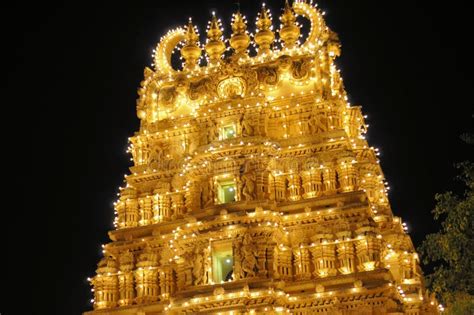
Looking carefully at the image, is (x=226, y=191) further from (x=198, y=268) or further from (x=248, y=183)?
(x=198, y=268)

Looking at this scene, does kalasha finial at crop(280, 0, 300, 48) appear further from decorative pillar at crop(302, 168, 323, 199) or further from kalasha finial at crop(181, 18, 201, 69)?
decorative pillar at crop(302, 168, 323, 199)

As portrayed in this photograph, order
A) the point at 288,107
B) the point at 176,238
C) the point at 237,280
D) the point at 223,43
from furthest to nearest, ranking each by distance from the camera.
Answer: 1. the point at 223,43
2. the point at 288,107
3. the point at 176,238
4. the point at 237,280

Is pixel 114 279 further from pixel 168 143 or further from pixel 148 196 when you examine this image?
pixel 168 143

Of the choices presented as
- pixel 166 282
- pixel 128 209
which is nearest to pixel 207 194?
pixel 166 282

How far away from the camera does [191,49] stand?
105 feet

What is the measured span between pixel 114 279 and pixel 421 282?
456 inches

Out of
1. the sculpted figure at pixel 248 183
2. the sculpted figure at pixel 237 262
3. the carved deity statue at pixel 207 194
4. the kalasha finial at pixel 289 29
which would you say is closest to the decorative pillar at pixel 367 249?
the sculpted figure at pixel 237 262

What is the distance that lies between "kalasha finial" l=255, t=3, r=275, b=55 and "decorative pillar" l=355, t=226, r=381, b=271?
10185mm

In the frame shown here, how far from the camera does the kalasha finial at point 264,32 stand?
31.2 meters

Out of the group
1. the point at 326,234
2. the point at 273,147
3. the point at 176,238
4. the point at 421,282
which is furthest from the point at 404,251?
the point at 176,238

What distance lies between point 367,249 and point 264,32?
11.5 meters

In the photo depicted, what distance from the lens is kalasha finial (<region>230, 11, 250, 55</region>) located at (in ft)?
102

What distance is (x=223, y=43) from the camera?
105 feet

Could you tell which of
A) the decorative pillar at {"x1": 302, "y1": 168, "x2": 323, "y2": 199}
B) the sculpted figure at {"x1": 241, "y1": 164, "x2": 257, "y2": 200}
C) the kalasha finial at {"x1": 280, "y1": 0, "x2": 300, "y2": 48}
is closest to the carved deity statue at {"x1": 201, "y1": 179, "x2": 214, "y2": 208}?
the sculpted figure at {"x1": 241, "y1": 164, "x2": 257, "y2": 200}
